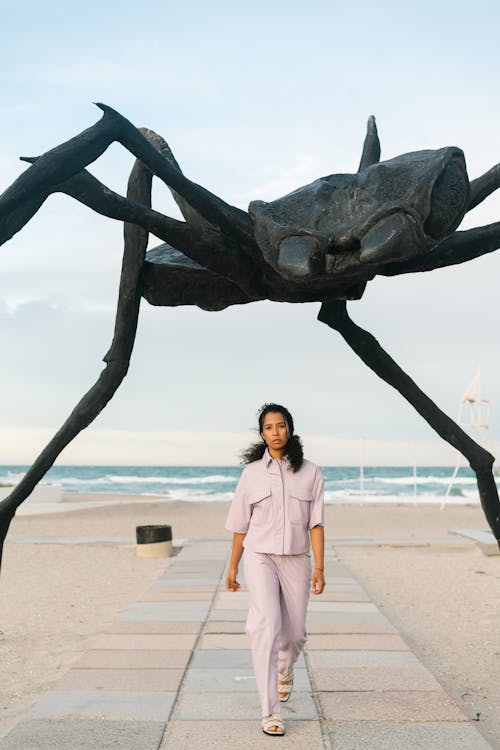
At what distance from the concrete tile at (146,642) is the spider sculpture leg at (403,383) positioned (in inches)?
107

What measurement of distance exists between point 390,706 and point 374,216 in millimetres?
2554

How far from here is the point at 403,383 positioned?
3680 mm

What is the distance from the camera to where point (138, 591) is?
9227mm

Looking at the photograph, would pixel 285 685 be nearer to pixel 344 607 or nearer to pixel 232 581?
pixel 232 581

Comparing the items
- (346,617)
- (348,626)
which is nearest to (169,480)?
(346,617)

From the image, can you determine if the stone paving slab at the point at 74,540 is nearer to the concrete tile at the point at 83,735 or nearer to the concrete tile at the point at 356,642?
the concrete tile at the point at 356,642

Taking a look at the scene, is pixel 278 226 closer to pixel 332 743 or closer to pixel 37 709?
pixel 332 743

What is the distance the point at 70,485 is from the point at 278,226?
159 feet

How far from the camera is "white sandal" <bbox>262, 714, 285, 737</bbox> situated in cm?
349

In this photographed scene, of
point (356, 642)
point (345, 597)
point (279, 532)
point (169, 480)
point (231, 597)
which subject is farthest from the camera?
point (169, 480)

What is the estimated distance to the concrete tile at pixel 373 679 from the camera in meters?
4.41

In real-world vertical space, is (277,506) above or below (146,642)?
above

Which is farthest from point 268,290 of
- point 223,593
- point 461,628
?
point 223,593

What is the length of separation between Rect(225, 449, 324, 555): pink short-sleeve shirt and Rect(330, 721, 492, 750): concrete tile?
81cm
